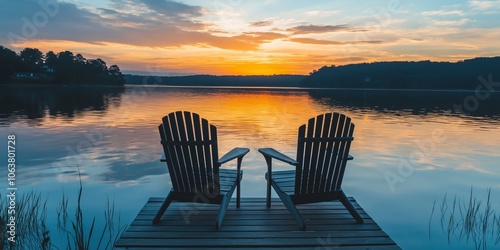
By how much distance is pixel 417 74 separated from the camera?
92.3 m

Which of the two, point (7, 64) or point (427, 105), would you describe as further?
point (7, 64)

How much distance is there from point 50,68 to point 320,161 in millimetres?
93418

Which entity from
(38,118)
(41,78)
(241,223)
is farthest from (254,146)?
(41,78)

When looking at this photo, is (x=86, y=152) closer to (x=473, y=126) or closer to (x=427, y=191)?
(x=427, y=191)

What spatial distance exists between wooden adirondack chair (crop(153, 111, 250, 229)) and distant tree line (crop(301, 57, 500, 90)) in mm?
88484

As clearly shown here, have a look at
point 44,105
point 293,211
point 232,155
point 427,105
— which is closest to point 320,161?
point 293,211

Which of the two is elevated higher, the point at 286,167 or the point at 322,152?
the point at 322,152

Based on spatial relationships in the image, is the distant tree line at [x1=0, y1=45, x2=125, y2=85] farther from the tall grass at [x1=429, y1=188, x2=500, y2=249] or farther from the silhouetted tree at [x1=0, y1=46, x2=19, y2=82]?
the tall grass at [x1=429, y1=188, x2=500, y2=249]

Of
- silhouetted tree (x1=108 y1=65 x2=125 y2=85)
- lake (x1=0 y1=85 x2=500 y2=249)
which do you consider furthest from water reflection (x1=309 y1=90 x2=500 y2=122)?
silhouetted tree (x1=108 y1=65 x2=125 y2=85)

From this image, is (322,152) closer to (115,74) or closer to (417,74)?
(417,74)

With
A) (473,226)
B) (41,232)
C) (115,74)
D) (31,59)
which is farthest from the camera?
(115,74)

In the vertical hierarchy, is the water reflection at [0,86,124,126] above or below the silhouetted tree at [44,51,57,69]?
below

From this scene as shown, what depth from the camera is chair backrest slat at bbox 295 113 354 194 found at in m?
4.02

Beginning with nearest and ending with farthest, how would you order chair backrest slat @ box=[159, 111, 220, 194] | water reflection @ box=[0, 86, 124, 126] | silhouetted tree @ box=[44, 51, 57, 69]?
chair backrest slat @ box=[159, 111, 220, 194], water reflection @ box=[0, 86, 124, 126], silhouetted tree @ box=[44, 51, 57, 69]
